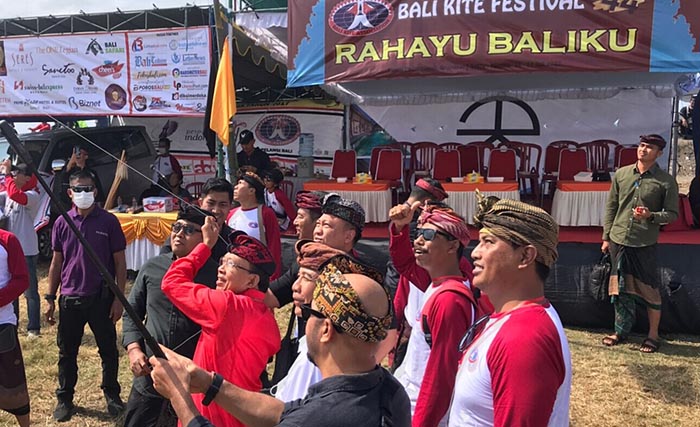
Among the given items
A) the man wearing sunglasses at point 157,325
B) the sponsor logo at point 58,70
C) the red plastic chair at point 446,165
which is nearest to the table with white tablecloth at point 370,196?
the red plastic chair at point 446,165

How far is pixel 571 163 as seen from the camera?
8.44 meters

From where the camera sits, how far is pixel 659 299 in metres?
5.20

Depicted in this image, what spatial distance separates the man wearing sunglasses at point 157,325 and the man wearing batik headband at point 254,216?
55.6 inches

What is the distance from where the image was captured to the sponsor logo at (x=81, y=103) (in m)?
8.57

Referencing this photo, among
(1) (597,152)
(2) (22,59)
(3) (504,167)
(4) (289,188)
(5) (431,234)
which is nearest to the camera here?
(5) (431,234)

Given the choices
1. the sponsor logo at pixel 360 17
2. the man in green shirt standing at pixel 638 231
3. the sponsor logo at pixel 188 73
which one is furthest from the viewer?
the sponsor logo at pixel 188 73

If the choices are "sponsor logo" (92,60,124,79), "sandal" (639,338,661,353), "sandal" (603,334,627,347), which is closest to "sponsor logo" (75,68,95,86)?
"sponsor logo" (92,60,124,79)

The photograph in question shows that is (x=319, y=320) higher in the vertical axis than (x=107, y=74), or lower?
lower

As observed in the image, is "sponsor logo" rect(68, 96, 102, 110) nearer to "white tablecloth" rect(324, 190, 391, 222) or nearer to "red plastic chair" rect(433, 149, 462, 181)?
"white tablecloth" rect(324, 190, 391, 222)

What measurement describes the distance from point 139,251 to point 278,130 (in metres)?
5.20

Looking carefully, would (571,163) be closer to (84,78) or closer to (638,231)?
(638,231)

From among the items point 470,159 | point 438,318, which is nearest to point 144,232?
point 470,159

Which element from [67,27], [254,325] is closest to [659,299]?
[254,325]

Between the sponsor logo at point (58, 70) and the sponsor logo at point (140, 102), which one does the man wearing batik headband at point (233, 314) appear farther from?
the sponsor logo at point (58, 70)
